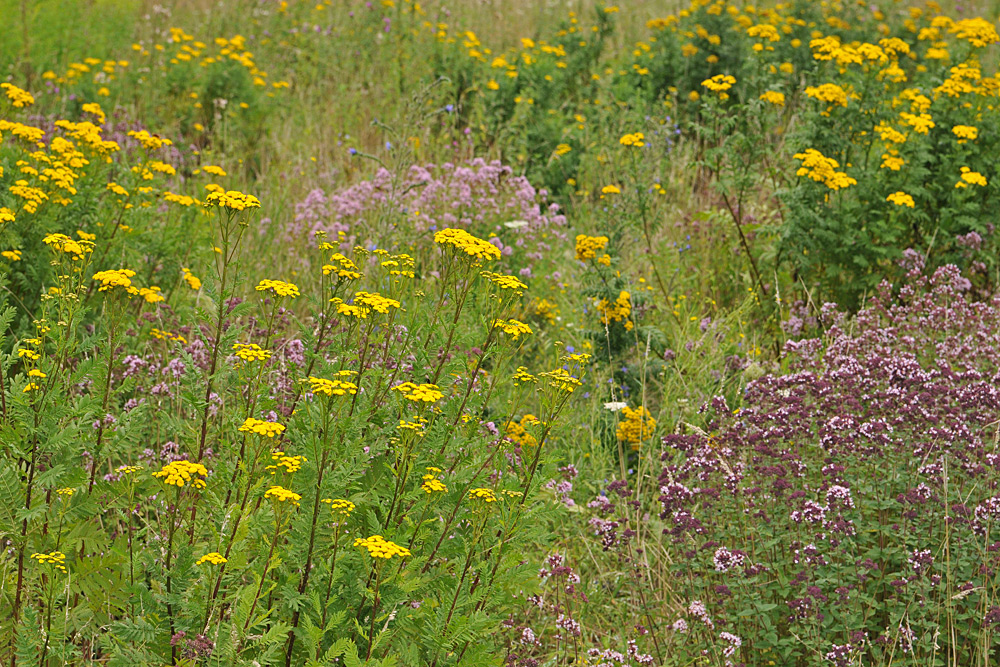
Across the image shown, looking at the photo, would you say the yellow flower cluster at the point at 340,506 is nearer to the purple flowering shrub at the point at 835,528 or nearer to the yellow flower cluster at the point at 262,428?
the yellow flower cluster at the point at 262,428

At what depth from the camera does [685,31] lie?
9.20 m

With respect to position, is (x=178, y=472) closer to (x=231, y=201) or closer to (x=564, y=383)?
(x=231, y=201)

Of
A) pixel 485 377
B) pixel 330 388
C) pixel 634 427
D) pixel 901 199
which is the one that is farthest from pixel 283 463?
pixel 901 199

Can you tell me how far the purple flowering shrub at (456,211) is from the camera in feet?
18.5

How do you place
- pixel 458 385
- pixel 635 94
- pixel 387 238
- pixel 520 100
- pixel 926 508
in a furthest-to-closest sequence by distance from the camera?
pixel 635 94
pixel 520 100
pixel 387 238
pixel 926 508
pixel 458 385

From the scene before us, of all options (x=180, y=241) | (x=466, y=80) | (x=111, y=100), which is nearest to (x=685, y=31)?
(x=466, y=80)

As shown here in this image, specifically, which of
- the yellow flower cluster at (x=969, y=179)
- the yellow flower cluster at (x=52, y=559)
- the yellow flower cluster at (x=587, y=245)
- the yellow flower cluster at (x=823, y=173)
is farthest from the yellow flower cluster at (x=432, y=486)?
the yellow flower cluster at (x=969, y=179)

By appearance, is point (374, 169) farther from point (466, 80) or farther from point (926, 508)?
point (926, 508)

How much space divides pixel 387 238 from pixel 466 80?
15.1 ft

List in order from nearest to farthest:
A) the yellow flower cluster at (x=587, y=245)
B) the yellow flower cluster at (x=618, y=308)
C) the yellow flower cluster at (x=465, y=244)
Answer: the yellow flower cluster at (x=465, y=244)
the yellow flower cluster at (x=587, y=245)
the yellow flower cluster at (x=618, y=308)

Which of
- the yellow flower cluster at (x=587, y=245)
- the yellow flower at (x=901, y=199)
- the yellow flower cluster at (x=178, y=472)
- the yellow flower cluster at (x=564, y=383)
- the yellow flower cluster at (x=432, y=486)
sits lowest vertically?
the yellow flower cluster at (x=587, y=245)

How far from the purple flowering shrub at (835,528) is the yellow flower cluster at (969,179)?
2055mm

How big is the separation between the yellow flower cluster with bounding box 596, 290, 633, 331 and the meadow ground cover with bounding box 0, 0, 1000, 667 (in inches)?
1.0

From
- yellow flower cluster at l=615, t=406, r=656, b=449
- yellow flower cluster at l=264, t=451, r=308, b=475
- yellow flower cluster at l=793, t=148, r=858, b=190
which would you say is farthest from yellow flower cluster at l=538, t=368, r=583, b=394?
yellow flower cluster at l=793, t=148, r=858, b=190
